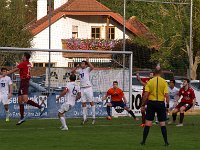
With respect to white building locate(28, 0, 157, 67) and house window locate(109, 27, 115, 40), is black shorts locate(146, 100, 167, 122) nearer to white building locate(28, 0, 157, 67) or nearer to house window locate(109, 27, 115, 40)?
white building locate(28, 0, 157, 67)

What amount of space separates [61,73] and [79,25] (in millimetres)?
19066

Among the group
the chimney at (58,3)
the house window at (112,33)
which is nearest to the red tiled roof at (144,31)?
the house window at (112,33)

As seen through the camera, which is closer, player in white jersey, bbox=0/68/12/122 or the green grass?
the green grass

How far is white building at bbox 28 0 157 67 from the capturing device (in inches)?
1996

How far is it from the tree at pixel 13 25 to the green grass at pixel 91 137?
23534mm

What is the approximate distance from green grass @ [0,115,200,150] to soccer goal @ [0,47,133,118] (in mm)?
5185

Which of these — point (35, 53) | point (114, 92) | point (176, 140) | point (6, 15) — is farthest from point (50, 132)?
point (6, 15)

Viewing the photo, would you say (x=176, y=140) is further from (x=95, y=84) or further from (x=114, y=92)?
(x=95, y=84)

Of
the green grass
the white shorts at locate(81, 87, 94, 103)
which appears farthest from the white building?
the green grass

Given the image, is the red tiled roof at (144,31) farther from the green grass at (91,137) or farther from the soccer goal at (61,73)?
the green grass at (91,137)

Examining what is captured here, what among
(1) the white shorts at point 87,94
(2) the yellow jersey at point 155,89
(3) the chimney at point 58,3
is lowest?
(1) the white shorts at point 87,94

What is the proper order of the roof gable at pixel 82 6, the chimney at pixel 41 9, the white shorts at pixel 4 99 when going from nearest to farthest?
the white shorts at pixel 4 99 → the roof gable at pixel 82 6 → the chimney at pixel 41 9

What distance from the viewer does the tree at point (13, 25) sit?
52438 millimetres

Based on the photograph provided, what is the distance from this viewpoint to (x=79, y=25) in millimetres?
54469
